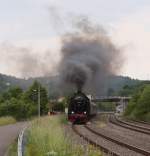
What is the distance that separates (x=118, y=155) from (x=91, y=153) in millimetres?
2676

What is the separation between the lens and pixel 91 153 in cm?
1769

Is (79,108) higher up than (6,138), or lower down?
higher up

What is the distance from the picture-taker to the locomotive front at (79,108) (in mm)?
50744

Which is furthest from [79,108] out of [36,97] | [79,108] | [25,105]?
[36,97]

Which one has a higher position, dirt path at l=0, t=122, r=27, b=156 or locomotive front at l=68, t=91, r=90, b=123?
locomotive front at l=68, t=91, r=90, b=123

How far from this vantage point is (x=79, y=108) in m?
51.3

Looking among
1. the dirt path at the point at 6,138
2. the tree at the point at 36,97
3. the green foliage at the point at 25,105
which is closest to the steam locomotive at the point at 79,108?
the dirt path at the point at 6,138

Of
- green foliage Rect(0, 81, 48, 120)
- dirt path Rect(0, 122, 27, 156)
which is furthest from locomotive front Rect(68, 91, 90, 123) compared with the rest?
green foliage Rect(0, 81, 48, 120)

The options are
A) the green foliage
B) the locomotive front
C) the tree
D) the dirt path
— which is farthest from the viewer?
the tree

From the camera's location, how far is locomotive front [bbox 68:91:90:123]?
50.7m

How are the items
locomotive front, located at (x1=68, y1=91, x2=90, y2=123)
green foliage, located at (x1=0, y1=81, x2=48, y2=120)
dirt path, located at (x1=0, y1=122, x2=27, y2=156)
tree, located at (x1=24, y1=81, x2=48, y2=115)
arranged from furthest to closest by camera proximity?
1. tree, located at (x1=24, y1=81, x2=48, y2=115)
2. green foliage, located at (x1=0, y1=81, x2=48, y2=120)
3. locomotive front, located at (x1=68, y1=91, x2=90, y2=123)
4. dirt path, located at (x1=0, y1=122, x2=27, y2=156)

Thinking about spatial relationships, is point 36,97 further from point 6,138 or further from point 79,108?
point 6,138

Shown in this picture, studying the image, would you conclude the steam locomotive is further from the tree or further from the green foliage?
the tree

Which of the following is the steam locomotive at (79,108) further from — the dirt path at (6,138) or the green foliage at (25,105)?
the green foliage at (25,105)
